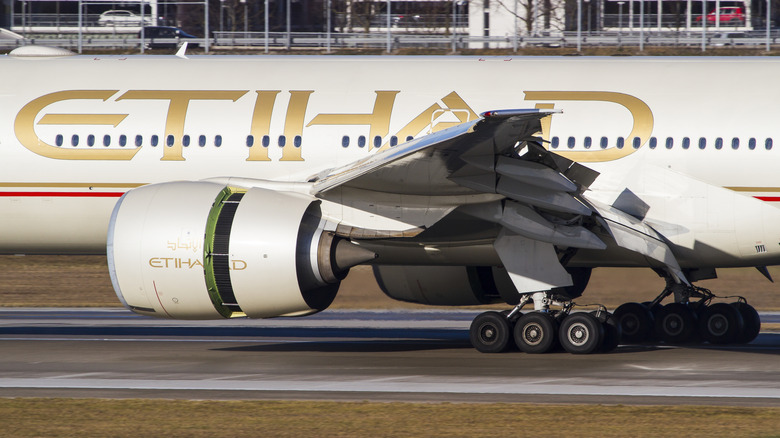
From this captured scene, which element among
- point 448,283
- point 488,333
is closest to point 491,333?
point 488,333

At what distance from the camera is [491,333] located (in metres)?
16.7

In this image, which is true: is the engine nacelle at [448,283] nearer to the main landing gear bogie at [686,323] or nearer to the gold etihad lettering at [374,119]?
the main landing gear bogie at [686,323]

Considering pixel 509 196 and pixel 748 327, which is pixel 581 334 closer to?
pixel 509 196

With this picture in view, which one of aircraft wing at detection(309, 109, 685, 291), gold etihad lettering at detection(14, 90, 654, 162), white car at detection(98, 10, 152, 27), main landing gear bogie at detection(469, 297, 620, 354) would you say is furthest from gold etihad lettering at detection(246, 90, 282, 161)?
white car at detection(98, 10, 152, 27)

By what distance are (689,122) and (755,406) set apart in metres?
6.26

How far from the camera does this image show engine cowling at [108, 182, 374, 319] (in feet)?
50.4

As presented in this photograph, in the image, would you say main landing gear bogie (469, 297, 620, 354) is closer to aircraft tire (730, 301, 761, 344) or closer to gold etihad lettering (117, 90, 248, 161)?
aircraft tire (730, 301, 761, 344)

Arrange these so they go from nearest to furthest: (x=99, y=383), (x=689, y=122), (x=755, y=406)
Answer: (x=755, y=406) < (x=99, y=383) < (x=689, y=122)

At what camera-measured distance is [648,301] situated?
19.6 m

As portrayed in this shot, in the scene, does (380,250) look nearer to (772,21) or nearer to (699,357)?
(699,357)

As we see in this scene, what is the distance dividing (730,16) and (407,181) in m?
50.0

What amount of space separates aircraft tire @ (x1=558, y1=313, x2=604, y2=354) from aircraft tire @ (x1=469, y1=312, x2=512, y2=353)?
904mm

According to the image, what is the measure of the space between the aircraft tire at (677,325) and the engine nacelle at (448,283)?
2.75m

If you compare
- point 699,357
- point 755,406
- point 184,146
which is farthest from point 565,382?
point 184,146
